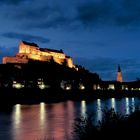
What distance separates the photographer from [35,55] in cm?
15950

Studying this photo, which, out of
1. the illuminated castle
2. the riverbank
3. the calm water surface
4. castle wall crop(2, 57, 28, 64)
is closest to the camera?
the calm water surface

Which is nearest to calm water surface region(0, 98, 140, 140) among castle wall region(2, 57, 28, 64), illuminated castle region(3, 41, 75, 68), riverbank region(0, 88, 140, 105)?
riverbank region(0, 88, 140, 105)

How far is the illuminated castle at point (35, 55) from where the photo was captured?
151000 mm

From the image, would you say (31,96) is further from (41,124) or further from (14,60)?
(14,60)

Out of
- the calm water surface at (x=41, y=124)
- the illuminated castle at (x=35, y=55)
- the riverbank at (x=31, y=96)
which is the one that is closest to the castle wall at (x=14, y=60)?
the illuminated castle at (x=35, y=55)

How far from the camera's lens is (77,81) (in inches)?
5581

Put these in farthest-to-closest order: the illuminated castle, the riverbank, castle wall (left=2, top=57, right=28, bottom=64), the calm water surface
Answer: the illuminated castle, castle wall (left=2, top=57, right=28, bottom=64), the riverbank, the calm water surface

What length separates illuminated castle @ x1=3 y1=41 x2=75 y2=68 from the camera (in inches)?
5945

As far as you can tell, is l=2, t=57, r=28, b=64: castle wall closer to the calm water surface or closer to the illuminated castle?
the illuminated castle

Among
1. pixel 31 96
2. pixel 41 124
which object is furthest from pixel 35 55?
pixel 41 124

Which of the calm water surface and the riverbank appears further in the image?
the riverbank

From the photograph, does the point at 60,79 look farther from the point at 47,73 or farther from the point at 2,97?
the point at 2,97

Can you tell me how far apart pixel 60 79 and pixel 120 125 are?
116412mm

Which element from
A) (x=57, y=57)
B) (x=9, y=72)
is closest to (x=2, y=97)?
(x=9, y=72)
